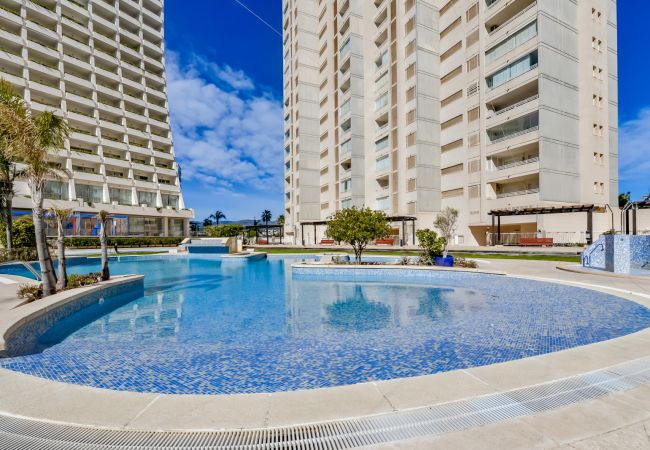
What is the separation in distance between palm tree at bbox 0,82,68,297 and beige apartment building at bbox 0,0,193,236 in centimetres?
3600

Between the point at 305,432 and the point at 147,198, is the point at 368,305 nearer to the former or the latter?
the point at 305,432

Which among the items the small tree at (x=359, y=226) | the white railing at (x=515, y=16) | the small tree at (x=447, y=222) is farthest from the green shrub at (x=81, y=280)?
the white railing at (x=515, y=16)

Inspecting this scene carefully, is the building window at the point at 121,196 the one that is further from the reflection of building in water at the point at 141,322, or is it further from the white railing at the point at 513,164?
the white railing at the point at 513,164

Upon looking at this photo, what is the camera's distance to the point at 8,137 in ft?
34.3

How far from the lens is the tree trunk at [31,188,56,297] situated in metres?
10.3

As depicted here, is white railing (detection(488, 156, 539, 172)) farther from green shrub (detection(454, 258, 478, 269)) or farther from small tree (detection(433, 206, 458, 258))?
green shrub (detection(454, 258, 478, 269))

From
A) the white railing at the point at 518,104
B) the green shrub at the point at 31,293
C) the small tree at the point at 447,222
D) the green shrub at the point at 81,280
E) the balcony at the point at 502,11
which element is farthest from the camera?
the small tree at the point at 447,222

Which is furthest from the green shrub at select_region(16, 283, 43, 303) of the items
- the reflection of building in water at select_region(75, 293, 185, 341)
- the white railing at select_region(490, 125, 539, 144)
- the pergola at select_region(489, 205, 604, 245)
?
the white railing at select_region(490, 125, 539, 144)

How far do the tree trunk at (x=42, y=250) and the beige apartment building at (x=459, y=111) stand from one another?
116 feet

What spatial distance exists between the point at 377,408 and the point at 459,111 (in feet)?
141

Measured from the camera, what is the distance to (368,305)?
36.8 feet

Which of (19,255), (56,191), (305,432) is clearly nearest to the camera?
(305,432)

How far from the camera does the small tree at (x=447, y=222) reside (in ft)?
122

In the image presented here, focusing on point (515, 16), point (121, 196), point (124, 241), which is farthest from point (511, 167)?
point (121, 196)
